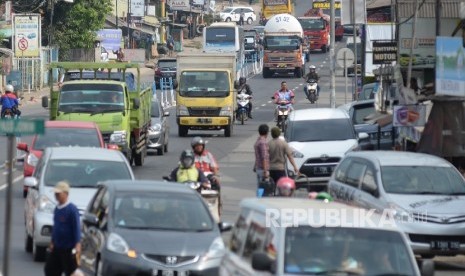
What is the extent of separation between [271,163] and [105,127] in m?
8.98

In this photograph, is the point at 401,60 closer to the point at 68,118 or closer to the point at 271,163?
the point at 271,163

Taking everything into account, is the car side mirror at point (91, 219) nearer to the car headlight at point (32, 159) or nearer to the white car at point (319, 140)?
the car headlight at point (32, 159)

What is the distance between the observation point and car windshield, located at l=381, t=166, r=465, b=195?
1962 centimetres

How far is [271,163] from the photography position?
23.1 metres

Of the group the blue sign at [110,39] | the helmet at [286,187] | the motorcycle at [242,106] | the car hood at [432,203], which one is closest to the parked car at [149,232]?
the helmet at [286,187]

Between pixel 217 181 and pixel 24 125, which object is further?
pixel 217 181

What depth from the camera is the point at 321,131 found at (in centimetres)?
2919

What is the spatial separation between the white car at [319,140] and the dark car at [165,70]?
42.7m

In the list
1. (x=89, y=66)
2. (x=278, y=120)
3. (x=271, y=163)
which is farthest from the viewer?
(x=278, y=120)

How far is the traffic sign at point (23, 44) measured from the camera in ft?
224

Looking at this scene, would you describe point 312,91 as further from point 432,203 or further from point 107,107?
point 432,203

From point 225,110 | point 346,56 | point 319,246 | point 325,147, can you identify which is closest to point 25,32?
point 225,110

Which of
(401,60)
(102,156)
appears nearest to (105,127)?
(401,60)

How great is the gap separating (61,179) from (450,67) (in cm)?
732
